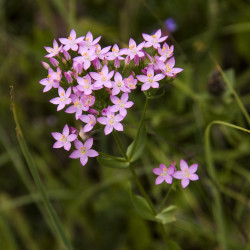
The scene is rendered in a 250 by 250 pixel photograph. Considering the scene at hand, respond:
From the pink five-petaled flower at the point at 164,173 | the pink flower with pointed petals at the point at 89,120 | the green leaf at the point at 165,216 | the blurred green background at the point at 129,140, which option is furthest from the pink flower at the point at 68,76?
the blurred green background at the point at 129,140

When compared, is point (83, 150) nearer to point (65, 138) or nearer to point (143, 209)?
point (65, 138)

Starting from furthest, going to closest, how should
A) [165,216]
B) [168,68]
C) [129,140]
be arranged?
[129,140] → [165,216] → [168,68]

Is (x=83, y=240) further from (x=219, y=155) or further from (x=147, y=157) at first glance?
(x=219, y=155)

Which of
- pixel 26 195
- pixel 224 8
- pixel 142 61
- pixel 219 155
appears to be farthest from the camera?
pixel 224 8

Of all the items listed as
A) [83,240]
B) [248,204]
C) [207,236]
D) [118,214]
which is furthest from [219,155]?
[83,240]

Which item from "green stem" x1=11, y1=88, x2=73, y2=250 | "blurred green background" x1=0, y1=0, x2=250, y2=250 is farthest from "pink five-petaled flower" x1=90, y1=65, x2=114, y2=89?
"blurred green background" x1=0, y1=0, x2=250, y2=250

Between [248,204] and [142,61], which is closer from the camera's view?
[142,61]

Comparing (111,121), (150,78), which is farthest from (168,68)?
(111,121)
